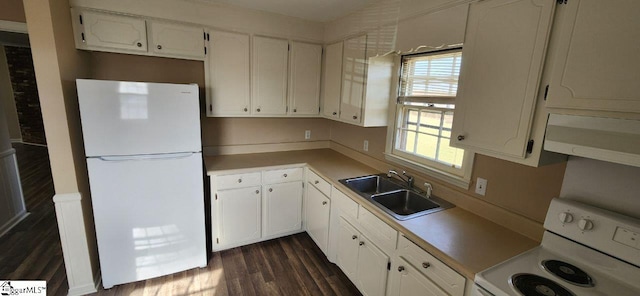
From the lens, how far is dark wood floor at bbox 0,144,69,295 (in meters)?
2.17

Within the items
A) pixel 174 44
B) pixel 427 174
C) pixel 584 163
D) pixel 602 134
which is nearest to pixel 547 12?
pixel 602 134

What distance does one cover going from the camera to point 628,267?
106 centimetres

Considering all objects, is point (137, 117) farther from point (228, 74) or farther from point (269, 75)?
point (269, 75)

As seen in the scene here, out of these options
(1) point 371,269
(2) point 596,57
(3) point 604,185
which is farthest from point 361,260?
(2) point 596,57

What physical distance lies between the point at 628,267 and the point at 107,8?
11.2 ft

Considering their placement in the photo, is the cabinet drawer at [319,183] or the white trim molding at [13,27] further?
the cabinet drawer at [319,183]

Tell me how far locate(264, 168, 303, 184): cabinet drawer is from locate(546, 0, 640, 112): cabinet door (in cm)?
205

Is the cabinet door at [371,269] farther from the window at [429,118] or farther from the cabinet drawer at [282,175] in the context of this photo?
the cabinet drawer at [282,175]

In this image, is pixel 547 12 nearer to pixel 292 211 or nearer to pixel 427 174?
pixel 427 174

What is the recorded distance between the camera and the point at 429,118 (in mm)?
2053

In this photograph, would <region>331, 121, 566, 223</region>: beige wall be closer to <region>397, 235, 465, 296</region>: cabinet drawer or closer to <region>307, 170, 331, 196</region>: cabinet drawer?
<region>397, 235, 465, 296</region>: cabinet drawer

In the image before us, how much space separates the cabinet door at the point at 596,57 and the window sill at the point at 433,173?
0.81 m

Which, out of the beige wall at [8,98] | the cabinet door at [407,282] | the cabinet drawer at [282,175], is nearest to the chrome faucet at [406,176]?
the cabinet door at [407,282]

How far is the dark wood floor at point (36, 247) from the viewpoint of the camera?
2.17 metres
